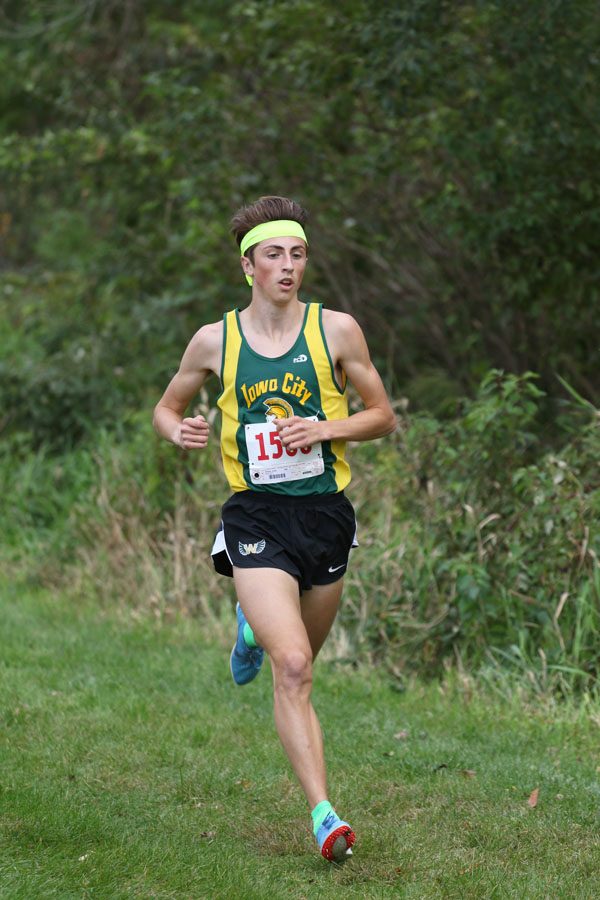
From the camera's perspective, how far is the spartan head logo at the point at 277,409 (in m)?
5.06

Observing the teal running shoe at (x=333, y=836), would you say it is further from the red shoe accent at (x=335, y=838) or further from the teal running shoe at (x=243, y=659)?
the teal running shoe at (x=243, y=659)

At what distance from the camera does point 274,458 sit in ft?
16.6

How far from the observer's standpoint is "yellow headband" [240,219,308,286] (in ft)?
17.1

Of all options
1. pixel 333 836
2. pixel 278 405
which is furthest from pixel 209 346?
pixel 333 836

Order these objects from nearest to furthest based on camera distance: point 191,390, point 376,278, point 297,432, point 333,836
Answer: point 333,836 → point 297,432 → point 191,390 → point 376,278

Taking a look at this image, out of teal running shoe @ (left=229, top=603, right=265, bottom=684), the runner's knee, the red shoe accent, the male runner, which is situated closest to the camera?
the red shoe accent

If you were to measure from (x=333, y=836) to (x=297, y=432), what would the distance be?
1.39 meters

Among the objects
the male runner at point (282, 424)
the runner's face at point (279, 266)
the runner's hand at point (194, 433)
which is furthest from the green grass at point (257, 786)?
the runner's face at point (279, 266)

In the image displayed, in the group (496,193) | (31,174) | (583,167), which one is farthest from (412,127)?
(31,174)

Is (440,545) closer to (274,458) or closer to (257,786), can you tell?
(257,786)

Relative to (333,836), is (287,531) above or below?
above

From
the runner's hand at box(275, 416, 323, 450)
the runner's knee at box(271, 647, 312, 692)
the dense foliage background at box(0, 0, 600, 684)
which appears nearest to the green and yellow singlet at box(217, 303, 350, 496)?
the runner's hand at box(275, 416, 323, 450)

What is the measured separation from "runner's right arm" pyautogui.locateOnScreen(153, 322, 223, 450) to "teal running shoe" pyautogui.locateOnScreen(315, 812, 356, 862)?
4.63 ft

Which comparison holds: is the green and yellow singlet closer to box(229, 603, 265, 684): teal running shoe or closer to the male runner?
the male runner
